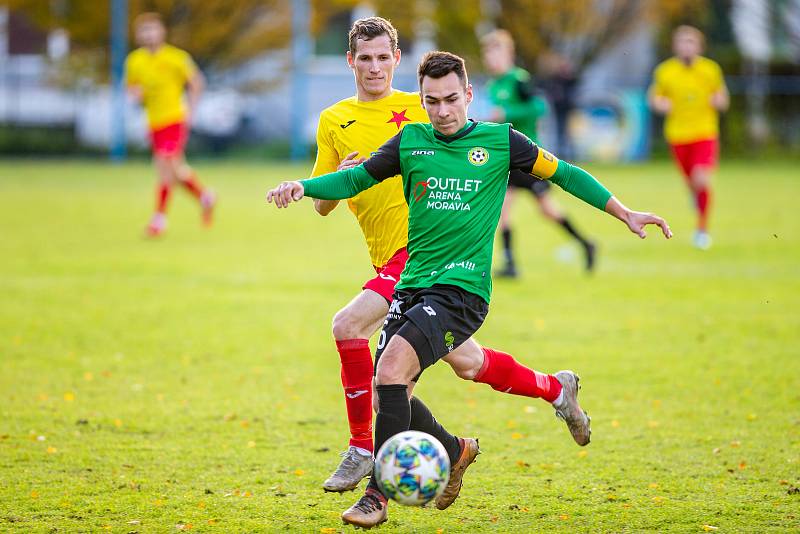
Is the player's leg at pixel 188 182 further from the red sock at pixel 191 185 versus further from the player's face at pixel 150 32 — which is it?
the player's face at pixel 150 32

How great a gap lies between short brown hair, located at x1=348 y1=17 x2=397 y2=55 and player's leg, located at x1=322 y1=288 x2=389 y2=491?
1.23 m

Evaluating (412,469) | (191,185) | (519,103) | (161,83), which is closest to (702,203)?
(519,103)

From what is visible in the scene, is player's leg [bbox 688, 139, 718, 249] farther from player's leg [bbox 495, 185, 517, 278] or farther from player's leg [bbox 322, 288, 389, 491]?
player's leg [bbox 322, 288, 389, 491]

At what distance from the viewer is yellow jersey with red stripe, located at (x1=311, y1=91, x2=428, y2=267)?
18.9 ft

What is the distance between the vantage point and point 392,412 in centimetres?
495

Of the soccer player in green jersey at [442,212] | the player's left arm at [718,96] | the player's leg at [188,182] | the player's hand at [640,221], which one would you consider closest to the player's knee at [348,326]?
the soccer player in green jersey at [442,212]

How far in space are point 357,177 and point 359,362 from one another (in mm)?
901

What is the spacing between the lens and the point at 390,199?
227 inches

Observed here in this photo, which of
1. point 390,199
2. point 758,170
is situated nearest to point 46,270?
point 390,199

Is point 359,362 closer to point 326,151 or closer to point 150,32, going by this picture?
point 326,151

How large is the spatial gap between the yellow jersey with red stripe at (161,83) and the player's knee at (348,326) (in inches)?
479

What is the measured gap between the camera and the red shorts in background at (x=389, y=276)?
560cm

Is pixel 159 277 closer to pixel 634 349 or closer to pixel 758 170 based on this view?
pixel 634 349

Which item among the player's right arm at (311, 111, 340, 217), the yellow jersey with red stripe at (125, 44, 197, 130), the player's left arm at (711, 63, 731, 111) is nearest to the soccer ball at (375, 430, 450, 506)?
the player's right arm at (311, 111, 340, 217)
